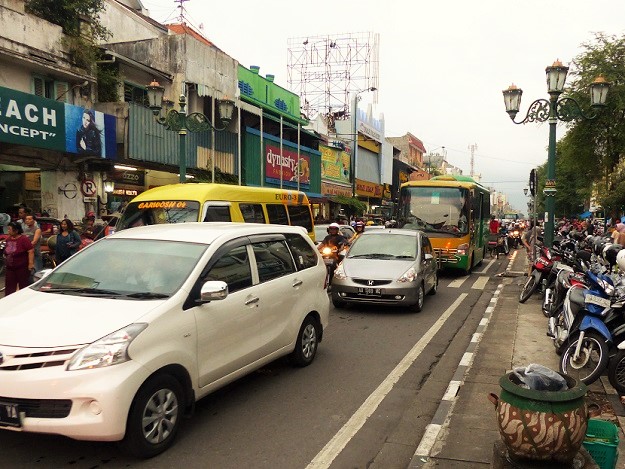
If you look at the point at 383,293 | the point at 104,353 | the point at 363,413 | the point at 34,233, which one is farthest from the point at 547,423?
the point at 34,233

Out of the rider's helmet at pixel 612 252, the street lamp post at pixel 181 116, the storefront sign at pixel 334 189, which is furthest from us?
the storefront sign at pixel 334 189

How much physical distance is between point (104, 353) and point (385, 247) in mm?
7746

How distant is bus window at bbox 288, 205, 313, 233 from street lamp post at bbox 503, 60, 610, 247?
5680 millimetres

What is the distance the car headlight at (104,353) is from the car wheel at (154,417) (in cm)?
32

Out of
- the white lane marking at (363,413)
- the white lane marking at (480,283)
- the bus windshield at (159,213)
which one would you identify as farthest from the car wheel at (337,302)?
the white lane marking at (480,283)

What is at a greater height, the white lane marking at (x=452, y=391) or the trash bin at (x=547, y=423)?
the trash bin at (x=547, y=423)

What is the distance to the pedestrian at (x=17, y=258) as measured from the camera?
902 centimetres

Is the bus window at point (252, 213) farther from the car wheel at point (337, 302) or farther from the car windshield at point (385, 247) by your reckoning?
the car wheel at point (337, 302)

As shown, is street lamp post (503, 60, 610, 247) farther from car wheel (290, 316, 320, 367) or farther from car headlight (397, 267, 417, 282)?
car wheel (290, 316, 320, 367)

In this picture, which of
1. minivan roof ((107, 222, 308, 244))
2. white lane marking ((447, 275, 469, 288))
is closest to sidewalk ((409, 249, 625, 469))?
minivan roof ((107, 222, 308, 244))

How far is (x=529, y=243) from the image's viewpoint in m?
14.9

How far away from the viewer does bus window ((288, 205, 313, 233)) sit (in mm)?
12482

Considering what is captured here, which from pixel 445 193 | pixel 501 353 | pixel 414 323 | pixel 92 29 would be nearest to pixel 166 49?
pixel 92 29

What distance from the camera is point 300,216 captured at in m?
12.9
